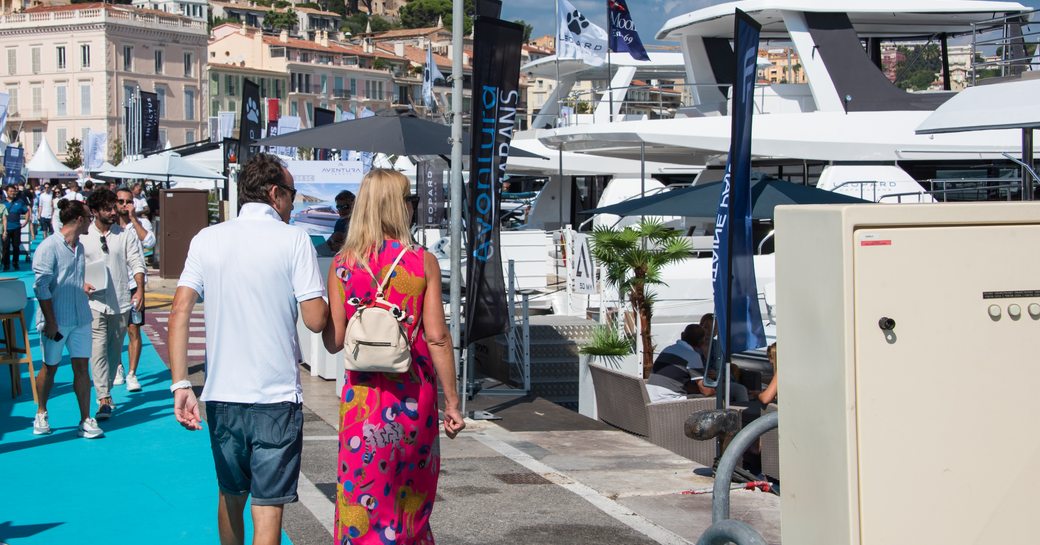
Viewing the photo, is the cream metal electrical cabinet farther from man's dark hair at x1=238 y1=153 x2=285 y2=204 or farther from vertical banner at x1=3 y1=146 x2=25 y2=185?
vertical banner at x1=3 y1=146 x2=25 y2=185

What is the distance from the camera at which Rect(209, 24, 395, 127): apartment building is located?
4611 inches

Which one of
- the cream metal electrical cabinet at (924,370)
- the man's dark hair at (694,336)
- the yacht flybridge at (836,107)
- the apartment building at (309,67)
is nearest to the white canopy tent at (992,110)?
the man's dark hair at (694,336)

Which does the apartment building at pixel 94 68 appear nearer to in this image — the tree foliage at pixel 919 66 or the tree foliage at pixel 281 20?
the tree foliage at pixel 281 20

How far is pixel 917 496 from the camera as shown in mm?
2701

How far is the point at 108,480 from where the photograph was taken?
761 cm

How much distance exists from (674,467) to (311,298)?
168 inches

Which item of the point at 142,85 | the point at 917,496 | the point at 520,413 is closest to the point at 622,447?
the point at 520,413

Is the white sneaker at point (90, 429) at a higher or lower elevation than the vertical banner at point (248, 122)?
lower

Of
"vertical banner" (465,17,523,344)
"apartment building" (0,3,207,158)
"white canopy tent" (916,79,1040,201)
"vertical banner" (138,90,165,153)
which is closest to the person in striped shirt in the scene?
"vertical banner" (465,17,523,344)

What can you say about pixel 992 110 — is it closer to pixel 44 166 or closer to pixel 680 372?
pixel 680 372

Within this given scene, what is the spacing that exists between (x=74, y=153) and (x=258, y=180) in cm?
9243

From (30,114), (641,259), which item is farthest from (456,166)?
(30,114)

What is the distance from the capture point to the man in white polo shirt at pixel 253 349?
15.4 feet

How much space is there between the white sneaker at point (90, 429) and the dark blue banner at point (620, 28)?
16.5 metres
